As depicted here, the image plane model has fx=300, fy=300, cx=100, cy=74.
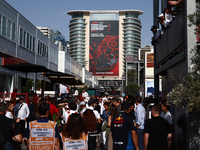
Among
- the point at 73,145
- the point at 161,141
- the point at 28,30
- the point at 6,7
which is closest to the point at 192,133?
the point at 161,141

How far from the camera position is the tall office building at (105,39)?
190 metres

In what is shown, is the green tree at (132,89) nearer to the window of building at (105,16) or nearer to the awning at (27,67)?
the awning at (27,67)

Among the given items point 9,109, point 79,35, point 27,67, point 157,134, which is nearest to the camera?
point 157,134

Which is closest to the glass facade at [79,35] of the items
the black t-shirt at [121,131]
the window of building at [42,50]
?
the window of building at [42,50]

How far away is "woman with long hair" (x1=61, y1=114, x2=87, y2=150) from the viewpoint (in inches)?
202

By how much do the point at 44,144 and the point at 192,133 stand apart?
4373 mm

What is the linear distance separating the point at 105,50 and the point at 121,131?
18642 cm

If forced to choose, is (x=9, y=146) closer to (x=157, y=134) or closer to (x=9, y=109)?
(x=157, y=134)

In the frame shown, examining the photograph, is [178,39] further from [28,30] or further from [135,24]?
[135,24]

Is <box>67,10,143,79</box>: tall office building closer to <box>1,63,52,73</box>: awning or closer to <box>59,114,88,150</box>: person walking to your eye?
<box>1,63,52,73</box>: awning

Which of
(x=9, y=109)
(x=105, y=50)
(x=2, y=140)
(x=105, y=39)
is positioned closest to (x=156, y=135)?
(x=2, y=140)

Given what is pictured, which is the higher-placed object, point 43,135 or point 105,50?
point 105,50

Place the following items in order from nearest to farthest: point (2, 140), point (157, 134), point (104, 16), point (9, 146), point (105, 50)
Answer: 1. point (2, 140)
2. point (9, 146)
3. point (157, 134)
4. point (105, 50)
5. point (104, 16)

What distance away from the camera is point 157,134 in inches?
234
